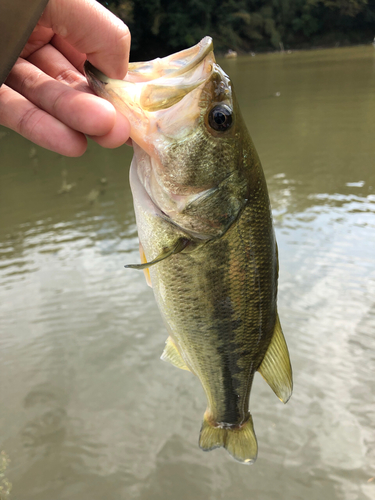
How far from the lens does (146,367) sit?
3.44m

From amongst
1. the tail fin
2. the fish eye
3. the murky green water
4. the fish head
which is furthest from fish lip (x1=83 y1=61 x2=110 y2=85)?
the murky green water

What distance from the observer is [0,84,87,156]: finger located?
4.08ft

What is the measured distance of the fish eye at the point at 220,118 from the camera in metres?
1.25

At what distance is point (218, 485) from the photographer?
2639mm

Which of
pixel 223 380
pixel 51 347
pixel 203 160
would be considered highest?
pixel 203 160

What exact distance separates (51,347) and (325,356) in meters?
2.49

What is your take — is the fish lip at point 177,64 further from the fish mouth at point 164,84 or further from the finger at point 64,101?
the finger at point 64,101

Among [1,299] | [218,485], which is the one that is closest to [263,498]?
[218,485]

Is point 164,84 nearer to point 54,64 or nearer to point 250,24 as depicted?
point 54,64

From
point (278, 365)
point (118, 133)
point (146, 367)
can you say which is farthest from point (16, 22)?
point (146, 367)

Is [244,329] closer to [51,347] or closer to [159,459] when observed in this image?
[159,459]

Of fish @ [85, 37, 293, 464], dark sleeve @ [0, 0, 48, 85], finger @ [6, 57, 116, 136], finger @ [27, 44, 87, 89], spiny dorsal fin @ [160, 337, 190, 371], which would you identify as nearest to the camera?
dark sleeve @ [0, 0, 48, 85]

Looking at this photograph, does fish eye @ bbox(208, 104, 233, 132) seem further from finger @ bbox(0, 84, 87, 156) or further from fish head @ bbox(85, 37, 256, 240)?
finger @ bbox(0, 84, 87, 156)

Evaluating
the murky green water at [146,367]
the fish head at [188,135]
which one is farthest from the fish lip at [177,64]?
the murky green water at [146,367]
